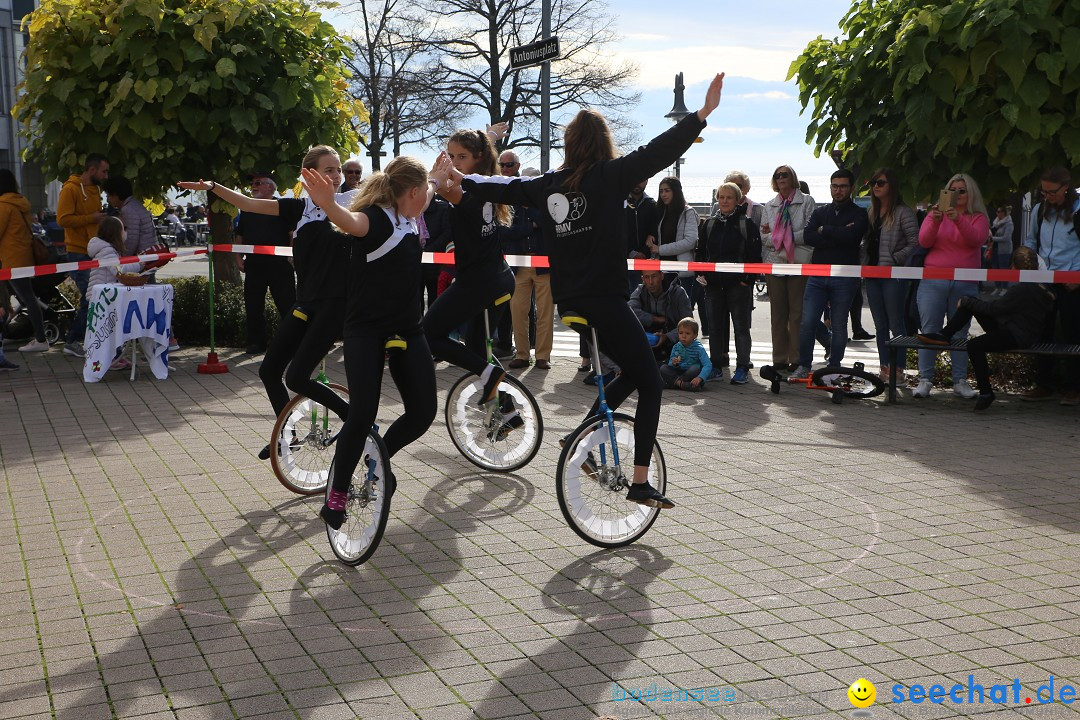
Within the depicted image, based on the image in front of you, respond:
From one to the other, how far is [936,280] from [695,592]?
6363mm

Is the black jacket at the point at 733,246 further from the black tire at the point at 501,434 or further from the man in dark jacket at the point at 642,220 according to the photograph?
the black tire at the point at 501,434

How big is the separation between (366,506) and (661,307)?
634 cm

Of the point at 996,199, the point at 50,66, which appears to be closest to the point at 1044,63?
the point at 996,199

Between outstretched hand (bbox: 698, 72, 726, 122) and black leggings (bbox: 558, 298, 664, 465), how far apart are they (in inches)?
40.8

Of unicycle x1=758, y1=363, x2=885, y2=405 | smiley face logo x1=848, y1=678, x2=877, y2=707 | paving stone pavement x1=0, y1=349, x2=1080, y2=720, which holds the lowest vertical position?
smiley face logo x1=848, y1=678, x2=877, y2=707

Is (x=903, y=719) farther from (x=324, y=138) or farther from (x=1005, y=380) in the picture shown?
(x=324, y=138)

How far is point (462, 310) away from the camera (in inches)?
301

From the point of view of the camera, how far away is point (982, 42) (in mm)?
10000

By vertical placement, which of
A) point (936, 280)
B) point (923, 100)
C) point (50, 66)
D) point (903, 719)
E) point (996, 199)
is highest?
point (50, 66)

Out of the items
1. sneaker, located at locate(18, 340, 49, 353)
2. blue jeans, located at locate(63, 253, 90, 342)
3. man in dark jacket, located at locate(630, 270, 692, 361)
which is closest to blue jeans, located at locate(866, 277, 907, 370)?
man in dark jacket, located at locate(630, 270, 692, 361)

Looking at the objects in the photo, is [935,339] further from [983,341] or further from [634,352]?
[634,352]

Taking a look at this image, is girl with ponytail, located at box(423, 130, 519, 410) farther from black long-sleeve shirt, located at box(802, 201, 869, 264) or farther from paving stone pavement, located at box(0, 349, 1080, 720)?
black long-sleeve shirt, located at box(802, 201, 869, 264)

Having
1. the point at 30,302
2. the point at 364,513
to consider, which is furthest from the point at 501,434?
the point at 30,302

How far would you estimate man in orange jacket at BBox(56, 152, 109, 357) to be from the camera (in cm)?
1262
